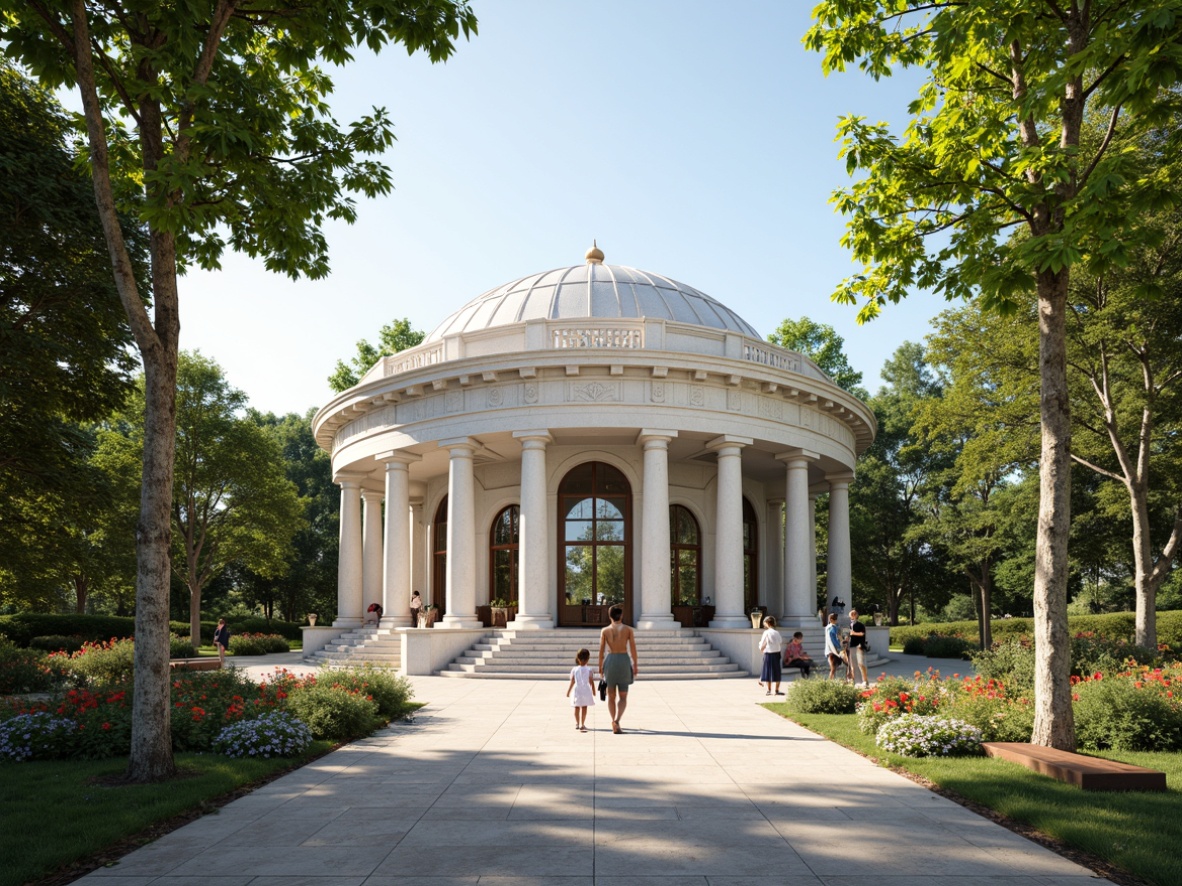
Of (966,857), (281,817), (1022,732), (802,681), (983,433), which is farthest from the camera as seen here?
(983,433)

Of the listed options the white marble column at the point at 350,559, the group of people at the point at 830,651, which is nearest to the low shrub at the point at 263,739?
the group of people at the point at 830,651

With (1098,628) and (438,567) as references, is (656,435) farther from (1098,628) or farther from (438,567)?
(1098,628)

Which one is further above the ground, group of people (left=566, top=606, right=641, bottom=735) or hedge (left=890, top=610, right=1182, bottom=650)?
group of people (left=566, top=606, right=641, bottom=735)

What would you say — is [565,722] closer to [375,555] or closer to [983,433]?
[375,555]

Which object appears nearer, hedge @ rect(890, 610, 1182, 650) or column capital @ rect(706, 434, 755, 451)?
column capital @ rect(706, 434, 755, 451)

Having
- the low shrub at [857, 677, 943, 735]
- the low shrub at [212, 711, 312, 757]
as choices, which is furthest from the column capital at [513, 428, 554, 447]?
the low shrub at [212, 711, 312, 757]

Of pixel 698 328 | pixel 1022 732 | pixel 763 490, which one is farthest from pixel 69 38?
pixel 763 490

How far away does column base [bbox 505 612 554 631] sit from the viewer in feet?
78.9

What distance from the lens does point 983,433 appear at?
102 ft

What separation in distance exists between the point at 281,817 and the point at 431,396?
1924cm

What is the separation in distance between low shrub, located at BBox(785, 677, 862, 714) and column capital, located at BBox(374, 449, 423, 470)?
643 inches

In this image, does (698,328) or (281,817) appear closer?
(281,817)

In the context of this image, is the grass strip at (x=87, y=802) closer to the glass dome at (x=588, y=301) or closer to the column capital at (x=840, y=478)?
the glass dome at (x=588, y=301)

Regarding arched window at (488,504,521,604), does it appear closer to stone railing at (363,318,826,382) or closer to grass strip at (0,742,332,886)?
stone railing at (363,318,826,382)
